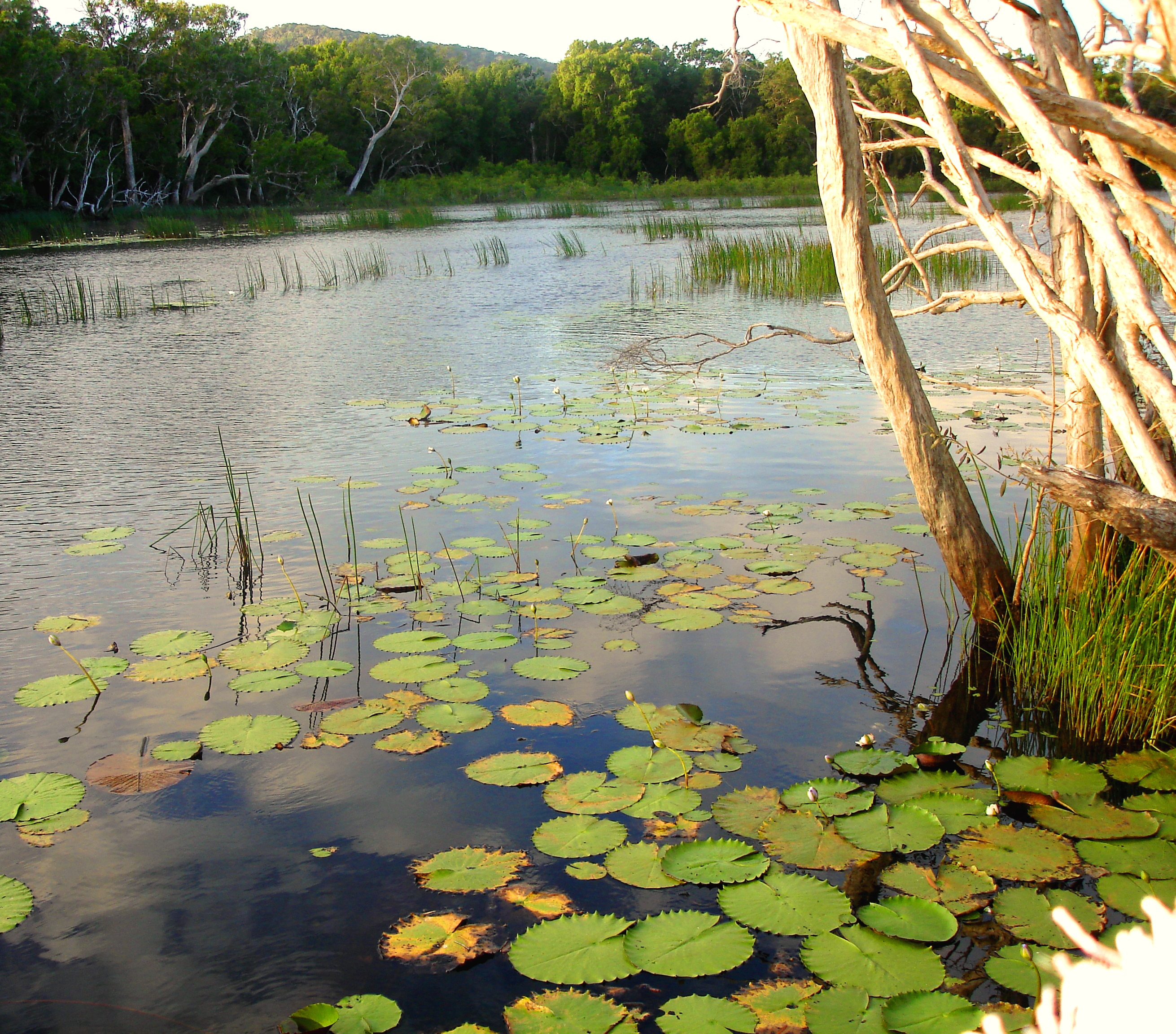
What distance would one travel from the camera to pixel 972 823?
7.91 ft

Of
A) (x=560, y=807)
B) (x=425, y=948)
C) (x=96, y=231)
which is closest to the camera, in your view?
(x=425, y=948)

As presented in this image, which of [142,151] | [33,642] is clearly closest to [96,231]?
[142,151]

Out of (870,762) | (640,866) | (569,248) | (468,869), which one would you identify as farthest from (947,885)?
(569,248)

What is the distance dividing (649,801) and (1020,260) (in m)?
1.52

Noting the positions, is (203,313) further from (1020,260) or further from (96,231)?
(96,231)

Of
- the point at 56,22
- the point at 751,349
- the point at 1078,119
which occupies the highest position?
the point at 56,22

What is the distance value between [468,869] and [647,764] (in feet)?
2.00

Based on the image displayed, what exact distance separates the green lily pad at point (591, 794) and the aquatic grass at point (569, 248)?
619 inches

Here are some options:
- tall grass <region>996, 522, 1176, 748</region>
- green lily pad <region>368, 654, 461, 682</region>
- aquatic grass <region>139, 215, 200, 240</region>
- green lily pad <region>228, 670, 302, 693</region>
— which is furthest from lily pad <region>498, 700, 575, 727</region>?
aquatic grass <region>139, 215, 200, 240</region>

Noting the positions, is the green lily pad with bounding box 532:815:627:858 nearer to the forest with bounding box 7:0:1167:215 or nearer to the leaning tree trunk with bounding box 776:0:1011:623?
the leaning tree trunk with bounding box 776:0:1011:623

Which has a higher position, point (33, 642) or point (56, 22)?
point (56, 22)

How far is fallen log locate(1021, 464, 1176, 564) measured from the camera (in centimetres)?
191

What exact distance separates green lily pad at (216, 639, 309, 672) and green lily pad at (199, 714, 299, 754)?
320mm

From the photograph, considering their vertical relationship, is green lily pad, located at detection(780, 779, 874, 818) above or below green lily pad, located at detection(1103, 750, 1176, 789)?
above
